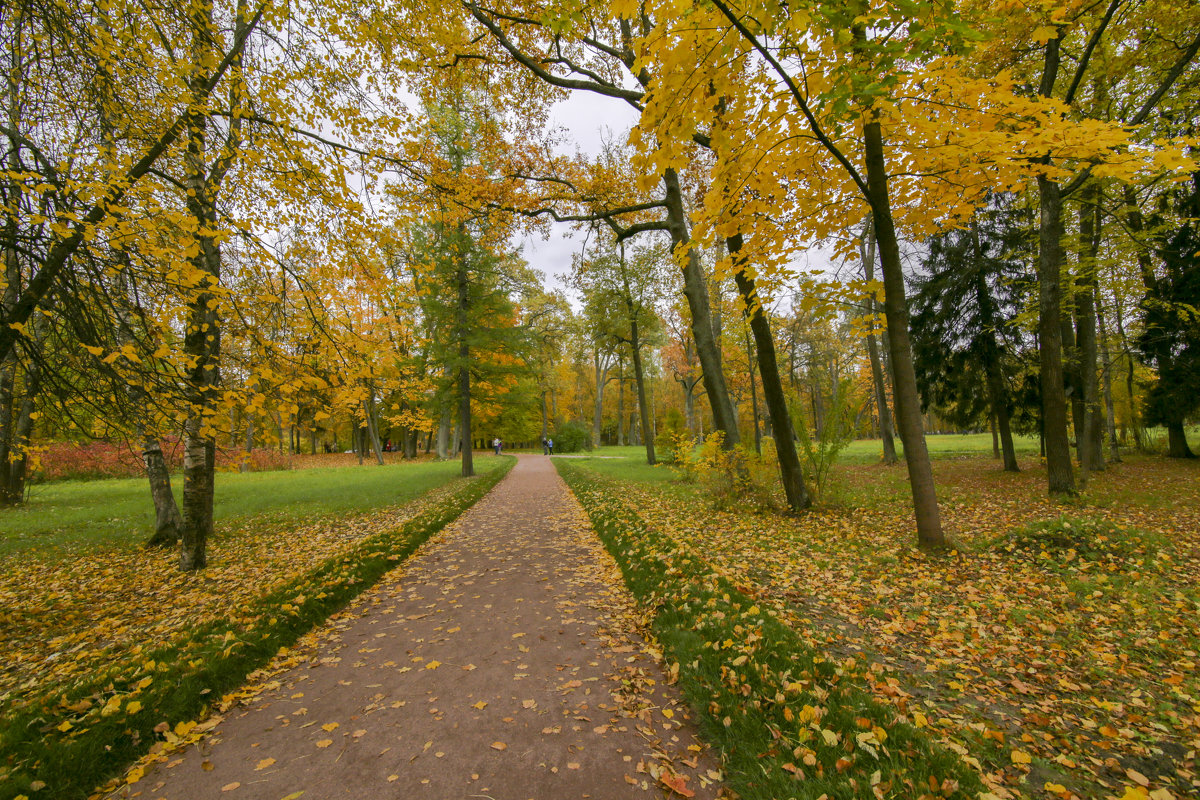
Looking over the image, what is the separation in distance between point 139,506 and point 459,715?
44.1ft

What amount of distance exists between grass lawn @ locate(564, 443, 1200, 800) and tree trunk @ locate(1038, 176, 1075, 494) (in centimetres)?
65

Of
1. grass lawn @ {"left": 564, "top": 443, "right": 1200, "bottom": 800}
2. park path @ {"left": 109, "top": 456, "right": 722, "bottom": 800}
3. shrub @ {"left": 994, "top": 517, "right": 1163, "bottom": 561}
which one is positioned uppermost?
shrub @ {"left": 994, "top": 517, "right": 1163, "bottom": 561}

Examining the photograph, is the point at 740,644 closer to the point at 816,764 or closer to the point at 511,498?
the point at 816,764

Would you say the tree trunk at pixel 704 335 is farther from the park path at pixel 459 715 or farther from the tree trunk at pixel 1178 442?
the tree trunk at pixel 1178 442

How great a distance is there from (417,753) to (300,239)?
209 inches

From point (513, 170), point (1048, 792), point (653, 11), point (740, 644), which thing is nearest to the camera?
point (1048, 792)

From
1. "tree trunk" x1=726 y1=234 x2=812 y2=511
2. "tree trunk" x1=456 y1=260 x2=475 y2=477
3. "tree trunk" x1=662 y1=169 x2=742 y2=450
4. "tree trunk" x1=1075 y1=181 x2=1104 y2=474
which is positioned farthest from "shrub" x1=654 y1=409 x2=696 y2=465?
"tree trunk" x1=1075 y1=181 x2=1104 y2=474

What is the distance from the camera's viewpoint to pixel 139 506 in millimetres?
11273

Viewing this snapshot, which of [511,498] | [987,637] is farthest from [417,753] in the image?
[511,498]

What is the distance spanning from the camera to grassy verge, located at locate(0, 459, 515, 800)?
7.62 ft

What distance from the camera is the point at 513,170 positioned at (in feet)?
30.9

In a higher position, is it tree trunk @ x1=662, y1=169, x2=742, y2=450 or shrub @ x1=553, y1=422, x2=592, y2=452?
tree trunk @ x1=662, y1=169, x2=742, y2=450

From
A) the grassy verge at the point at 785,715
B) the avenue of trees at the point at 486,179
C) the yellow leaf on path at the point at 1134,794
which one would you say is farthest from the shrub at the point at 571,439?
the yellow leaf on path at the point at 1134,794

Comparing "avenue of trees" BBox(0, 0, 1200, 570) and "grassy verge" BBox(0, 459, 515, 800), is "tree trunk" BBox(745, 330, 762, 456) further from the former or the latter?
"grassy verge" BBox(0, 459, 515, 800)
